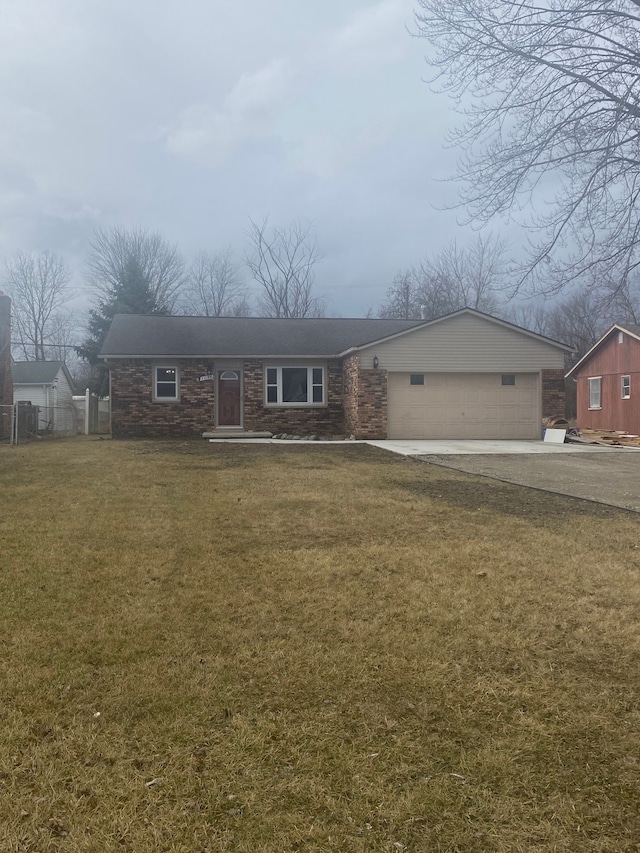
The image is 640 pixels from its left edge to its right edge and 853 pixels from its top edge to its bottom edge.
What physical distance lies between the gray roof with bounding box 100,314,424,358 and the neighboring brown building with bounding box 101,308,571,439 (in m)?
0.07

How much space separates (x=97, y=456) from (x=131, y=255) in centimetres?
2504

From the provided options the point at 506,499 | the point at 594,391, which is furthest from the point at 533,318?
the point at 506,499

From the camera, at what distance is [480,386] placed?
61.5 ft

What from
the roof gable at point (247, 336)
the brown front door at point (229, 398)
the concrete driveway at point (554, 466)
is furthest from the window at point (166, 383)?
the concrete driveway at point (554, 466)

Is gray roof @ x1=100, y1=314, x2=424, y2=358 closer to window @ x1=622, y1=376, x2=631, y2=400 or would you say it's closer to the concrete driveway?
the concrete driveway

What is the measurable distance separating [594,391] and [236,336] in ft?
50.0

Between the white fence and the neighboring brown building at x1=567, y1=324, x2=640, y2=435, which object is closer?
the white fence

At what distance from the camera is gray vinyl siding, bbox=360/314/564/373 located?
1812 cm

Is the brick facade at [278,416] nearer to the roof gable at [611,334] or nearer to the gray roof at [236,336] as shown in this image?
the gray roof at [236,336]

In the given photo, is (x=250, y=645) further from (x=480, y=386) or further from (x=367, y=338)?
(x=367, y=338)

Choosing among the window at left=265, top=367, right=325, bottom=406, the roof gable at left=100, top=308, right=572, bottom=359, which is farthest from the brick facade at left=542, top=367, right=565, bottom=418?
the window at left=265, top=367, right=325, bottom=406

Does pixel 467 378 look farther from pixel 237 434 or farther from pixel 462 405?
pixel 237 434

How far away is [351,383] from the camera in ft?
61.4

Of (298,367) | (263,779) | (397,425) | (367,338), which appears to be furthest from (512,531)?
(367,338)
